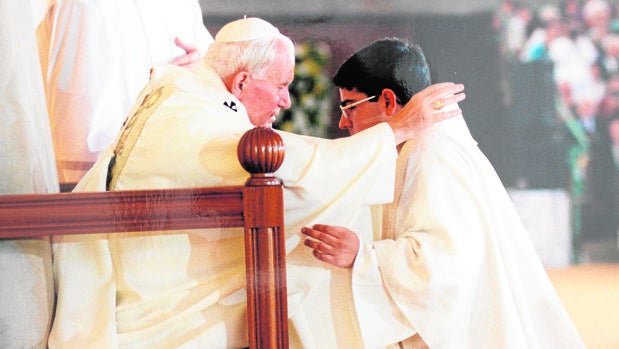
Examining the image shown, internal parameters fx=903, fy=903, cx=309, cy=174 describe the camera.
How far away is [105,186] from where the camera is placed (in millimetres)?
1864

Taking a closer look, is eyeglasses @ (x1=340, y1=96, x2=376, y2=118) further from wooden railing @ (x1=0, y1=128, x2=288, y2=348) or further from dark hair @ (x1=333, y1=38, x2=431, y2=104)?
wooden railing @ (x1=0, y1=128, x2=288, y2=348)

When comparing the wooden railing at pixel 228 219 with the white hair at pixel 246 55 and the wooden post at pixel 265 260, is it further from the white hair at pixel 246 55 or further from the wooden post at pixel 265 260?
the white hair at pixel 246 55

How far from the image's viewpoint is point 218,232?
70.4 inches

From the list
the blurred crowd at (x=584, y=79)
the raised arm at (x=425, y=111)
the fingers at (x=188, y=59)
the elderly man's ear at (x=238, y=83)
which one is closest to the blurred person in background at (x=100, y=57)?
the fingers at (x=188, y=59)

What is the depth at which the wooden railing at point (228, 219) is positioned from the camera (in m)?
1.74

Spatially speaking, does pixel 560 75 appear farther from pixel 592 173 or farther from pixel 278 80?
pixel 278 80

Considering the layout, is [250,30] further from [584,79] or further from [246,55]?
[584,79]

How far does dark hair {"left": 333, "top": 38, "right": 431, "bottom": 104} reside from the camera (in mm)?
1897

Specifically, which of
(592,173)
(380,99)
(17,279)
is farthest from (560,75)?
(17,279)

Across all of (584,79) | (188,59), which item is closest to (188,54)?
(188,59)

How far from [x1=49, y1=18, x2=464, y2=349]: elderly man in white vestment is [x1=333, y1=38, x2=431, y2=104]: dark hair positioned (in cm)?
4

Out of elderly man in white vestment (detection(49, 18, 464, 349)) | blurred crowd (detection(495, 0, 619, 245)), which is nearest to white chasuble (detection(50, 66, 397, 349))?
elderly man in white vestment (detection(49, 18, 464, 349))

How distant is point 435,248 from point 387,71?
→ 385 millimetres

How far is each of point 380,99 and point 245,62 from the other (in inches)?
11.8
